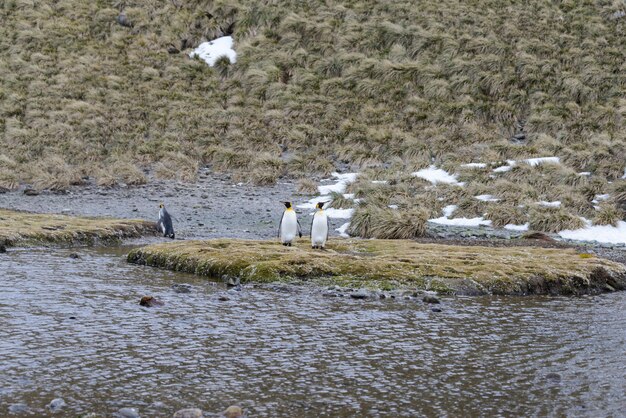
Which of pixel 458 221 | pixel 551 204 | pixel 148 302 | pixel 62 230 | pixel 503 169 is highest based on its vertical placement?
pixel 503 169

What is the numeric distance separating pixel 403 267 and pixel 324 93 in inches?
871

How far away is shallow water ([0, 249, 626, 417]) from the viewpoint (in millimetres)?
6449

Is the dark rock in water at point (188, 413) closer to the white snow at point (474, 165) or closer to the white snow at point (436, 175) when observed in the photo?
the white snow at point (436, 175)

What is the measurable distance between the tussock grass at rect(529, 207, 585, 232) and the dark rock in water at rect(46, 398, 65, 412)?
15.5 meters

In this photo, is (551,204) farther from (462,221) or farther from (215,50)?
(215,50)

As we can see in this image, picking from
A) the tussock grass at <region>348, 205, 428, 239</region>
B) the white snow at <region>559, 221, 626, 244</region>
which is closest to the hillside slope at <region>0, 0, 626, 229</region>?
the white snow at <region>559, 221, 626, 244</region>

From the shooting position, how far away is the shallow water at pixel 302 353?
6.45 m

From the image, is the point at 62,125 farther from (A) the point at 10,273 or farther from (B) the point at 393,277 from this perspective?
(B) the point at 393,277

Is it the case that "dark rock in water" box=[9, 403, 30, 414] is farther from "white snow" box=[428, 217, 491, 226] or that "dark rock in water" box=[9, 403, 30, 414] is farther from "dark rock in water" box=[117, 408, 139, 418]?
"white snow" box=[428, 217, 491, 226]

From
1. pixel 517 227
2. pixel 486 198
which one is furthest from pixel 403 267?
pixel 486 198

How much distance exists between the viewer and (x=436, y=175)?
25.1m

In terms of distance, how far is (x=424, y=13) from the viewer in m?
38.1

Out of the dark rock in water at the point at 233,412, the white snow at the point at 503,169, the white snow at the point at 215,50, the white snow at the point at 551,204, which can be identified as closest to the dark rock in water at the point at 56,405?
the dark rock in water at the point at 233,412

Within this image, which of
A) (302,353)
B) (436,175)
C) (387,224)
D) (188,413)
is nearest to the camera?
(188,413)
